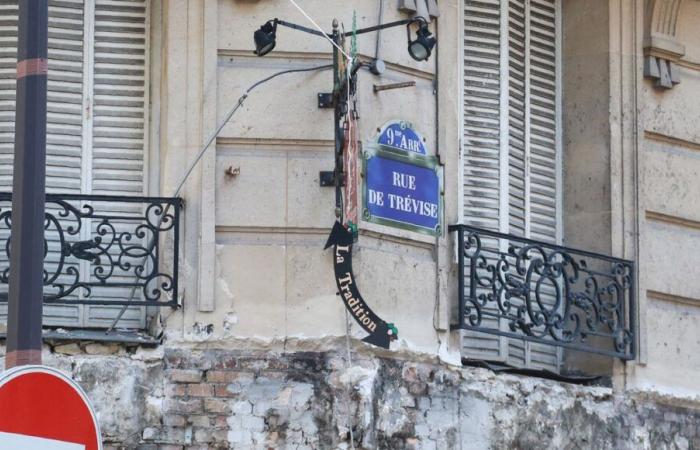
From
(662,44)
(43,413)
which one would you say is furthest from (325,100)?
(43,413)

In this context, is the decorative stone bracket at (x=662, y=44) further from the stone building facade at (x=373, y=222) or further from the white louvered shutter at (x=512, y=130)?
the white louvered shutter at (x=512, y=130)

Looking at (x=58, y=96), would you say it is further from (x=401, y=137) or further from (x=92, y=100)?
(x=401, y=137)

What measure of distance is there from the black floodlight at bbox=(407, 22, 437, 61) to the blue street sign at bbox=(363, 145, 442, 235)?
678 mm

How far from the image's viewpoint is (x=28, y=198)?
9.79 meters

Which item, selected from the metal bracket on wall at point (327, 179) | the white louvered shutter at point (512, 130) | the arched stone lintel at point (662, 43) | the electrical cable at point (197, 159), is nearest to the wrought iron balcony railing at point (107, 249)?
the electrical cable at point (197, 159)

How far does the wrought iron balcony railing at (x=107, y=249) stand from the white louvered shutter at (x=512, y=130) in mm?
2273

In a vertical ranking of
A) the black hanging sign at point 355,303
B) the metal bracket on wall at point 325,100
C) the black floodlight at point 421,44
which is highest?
the black floodlight at point 421,44

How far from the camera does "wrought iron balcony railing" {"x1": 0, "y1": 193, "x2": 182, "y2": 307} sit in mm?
13453

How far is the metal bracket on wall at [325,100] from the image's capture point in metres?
13.7

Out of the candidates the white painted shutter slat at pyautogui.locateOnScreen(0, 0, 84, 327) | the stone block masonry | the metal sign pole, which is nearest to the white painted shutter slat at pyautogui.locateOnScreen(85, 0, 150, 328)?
the white painted shutter slat at pyautogui.locateOnScreen(0, 0, 84, 327)

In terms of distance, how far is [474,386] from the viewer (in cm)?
1396

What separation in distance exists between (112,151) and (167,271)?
3.37 feet

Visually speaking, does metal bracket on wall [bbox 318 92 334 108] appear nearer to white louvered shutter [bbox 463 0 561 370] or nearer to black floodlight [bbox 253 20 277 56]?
black floodlight [bbox 253 20 277 56]

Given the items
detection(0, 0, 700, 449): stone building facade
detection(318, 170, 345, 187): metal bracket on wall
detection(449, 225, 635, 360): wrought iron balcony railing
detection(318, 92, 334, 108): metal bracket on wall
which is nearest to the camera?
detection(0, 0, 700, 449): stone building facade
